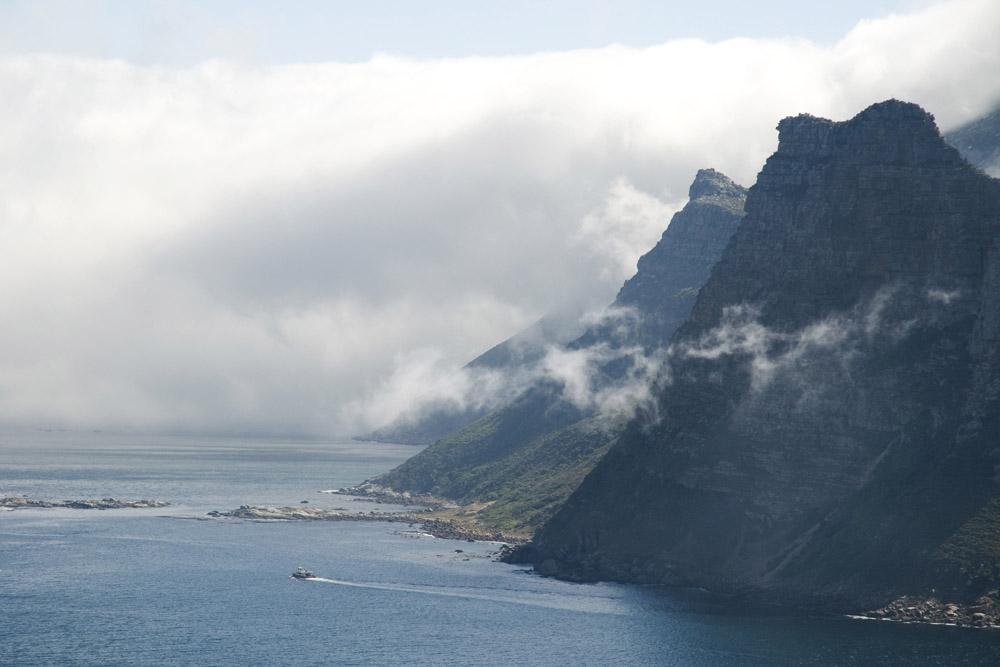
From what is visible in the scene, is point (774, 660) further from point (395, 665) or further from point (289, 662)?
point (289, 662)

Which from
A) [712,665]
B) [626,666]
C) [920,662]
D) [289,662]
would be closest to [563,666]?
[626,666]

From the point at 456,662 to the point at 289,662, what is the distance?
26659 mm

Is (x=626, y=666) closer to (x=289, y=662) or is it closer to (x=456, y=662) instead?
(x=456, y=662)

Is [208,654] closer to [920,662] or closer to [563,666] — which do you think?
[563,666]

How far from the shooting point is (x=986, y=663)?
190750 mm

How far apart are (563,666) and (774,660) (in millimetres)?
34129

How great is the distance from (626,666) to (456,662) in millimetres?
27501

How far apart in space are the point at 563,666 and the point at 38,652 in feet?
275

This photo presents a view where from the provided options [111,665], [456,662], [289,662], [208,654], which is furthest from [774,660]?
[111,665]

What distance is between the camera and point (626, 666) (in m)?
200

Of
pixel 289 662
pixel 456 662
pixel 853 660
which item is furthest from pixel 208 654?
pixel 853 660

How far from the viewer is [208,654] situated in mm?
199625

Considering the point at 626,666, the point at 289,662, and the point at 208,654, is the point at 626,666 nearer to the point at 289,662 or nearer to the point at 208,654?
the point at 289,662

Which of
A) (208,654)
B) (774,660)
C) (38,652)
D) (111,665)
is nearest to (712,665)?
(774,660)
